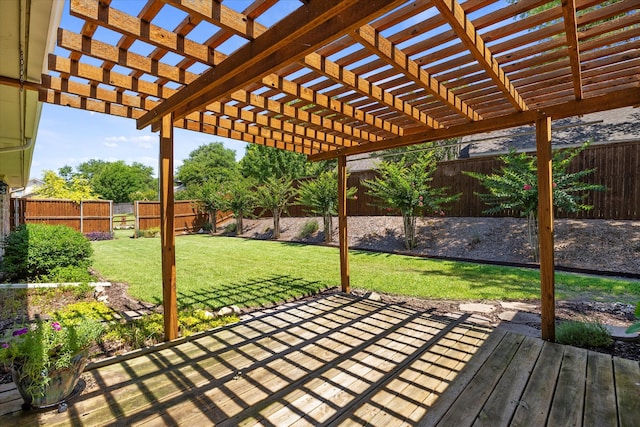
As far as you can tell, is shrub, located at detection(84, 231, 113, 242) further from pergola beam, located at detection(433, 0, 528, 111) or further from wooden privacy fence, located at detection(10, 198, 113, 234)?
pergola beam, located at detection(433, 0, 528, 111)

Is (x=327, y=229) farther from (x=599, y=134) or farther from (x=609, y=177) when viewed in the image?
(x=599, y=134)

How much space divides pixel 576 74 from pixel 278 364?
3.44 m

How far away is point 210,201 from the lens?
54.8ft

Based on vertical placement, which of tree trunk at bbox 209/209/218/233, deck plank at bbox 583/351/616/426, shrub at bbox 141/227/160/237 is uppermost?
tree trunk at bbox 209/209/218/233

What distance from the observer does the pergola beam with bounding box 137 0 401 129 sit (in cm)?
149

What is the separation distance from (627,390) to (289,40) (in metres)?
3.31

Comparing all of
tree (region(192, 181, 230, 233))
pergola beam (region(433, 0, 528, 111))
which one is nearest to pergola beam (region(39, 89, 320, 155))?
pergola beam (region(433, 0, 528, 111))

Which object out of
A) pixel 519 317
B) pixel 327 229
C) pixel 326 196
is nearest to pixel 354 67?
pixel 519 317

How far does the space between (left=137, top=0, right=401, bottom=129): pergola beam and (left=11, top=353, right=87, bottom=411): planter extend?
222cm

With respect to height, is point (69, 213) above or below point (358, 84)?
below

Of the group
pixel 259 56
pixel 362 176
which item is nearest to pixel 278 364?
pixel 259 56

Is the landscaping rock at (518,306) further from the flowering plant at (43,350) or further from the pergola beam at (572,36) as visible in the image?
the flowering plant at (43,350)

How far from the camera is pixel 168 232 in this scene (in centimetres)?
325

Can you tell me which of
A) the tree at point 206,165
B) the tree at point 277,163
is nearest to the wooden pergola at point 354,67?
the tree at point 277,163
